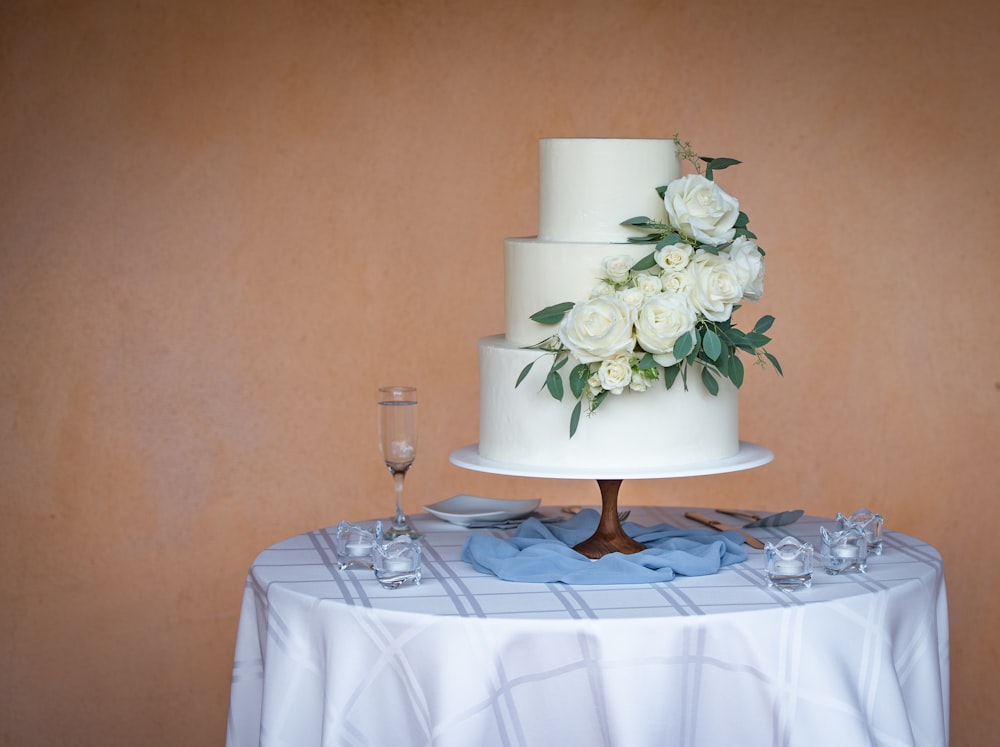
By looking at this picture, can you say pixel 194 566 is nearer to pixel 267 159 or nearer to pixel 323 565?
pixel 267 159

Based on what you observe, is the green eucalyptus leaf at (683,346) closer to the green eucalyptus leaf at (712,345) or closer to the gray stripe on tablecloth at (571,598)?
the green eucalyptus leaf at (712,345)

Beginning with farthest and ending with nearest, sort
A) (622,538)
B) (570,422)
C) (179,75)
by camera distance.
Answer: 1. (179,75)
2. (622,538)
3. (570,422)

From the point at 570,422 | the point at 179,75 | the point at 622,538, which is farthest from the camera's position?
the point at 179,75

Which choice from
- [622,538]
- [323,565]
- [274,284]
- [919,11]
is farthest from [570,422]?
[919,11]

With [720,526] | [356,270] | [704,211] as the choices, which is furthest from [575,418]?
[356,270]

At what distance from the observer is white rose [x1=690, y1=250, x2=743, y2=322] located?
1938 mm

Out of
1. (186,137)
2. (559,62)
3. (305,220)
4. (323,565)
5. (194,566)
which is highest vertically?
(559,62)

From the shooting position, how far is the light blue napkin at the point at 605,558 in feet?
6.42

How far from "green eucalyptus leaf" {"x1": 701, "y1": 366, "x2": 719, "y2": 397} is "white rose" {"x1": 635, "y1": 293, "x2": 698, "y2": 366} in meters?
0.13

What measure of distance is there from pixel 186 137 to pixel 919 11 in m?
2.23

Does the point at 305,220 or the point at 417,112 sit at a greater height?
the point at 417,112

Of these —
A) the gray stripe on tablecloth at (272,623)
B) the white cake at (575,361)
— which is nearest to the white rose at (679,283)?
the white cake at (575,361)

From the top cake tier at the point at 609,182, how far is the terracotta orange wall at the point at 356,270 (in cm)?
176

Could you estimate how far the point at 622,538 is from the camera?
214cm
